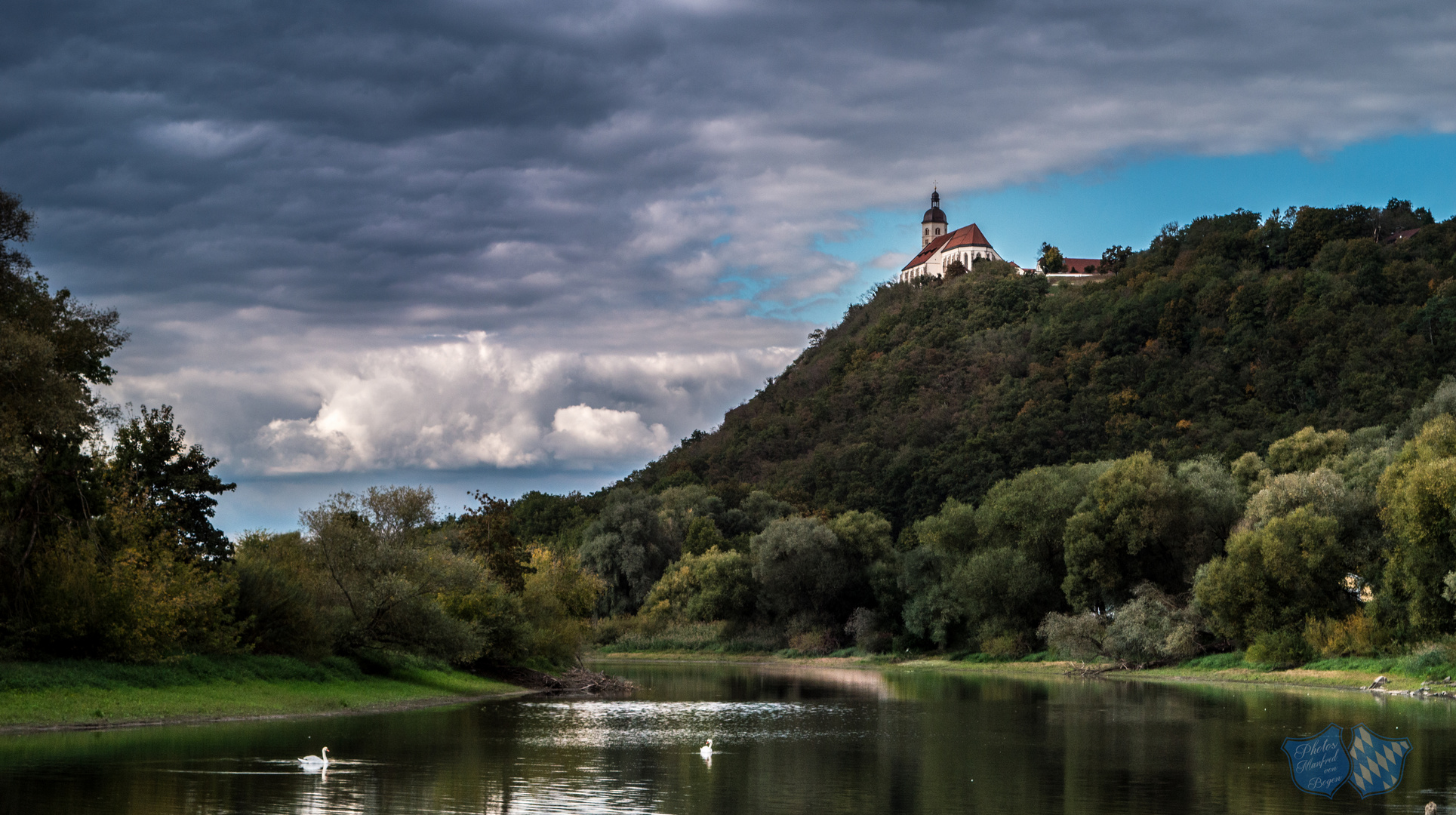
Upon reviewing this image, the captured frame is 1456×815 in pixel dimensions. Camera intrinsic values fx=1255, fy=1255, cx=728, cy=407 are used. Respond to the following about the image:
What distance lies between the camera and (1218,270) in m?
166

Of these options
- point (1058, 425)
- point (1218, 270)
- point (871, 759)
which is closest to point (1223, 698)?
point (871, 759)

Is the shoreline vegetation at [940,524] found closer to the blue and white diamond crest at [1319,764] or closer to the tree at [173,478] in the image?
the tree at [173,478]

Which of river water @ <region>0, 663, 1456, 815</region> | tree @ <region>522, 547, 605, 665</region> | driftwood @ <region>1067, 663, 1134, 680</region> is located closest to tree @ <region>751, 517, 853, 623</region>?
tree @ <region>522, 547, 605, 665</region>

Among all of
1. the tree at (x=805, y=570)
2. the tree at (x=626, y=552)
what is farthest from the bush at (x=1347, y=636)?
the tree at (x=626, y=552)

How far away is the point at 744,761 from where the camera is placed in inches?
1325

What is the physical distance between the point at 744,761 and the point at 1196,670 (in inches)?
1895

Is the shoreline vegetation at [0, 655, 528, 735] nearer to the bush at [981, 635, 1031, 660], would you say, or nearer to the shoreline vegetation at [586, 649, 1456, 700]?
the shoreline vegetation at [586, 649, 1456, 700]

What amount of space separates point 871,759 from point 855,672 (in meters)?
61.0

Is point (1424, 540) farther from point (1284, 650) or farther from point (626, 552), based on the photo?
point (626, 552)

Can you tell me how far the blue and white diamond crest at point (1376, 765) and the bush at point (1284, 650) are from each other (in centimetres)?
3738

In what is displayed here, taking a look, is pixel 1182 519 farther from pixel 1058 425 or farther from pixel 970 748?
pixel 1058 425

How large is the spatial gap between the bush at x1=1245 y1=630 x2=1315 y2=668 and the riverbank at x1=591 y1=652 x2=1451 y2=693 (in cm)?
61

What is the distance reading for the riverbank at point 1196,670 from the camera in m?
59.4

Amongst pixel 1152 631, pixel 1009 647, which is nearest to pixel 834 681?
pixel 1009 647
